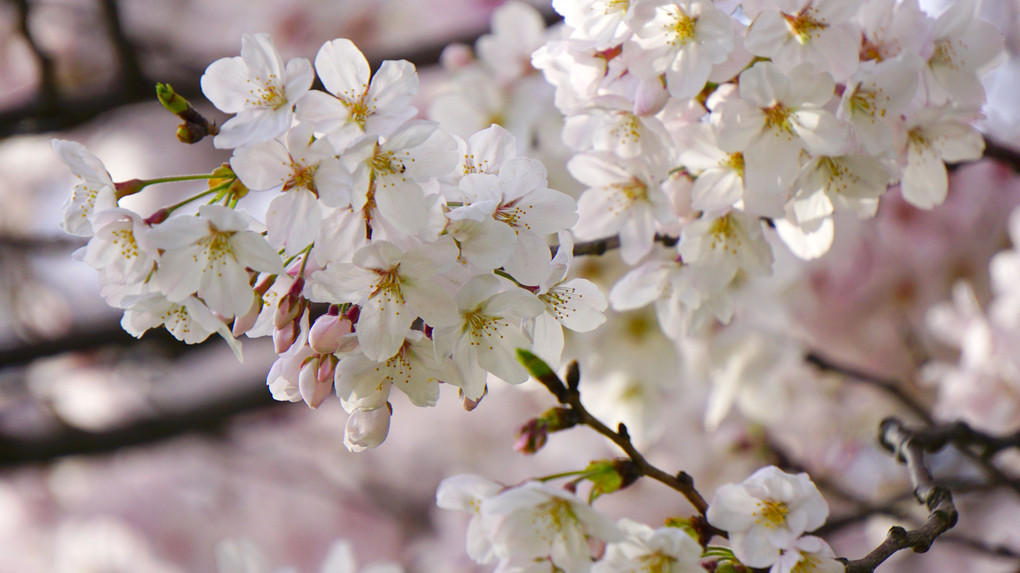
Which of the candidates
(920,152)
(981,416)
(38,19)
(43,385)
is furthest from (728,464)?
(38,19)

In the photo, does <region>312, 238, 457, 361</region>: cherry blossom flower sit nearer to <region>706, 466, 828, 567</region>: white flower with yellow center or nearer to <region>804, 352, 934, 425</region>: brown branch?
<region>706, 466, 828, 567</region>: white flower with yellow center

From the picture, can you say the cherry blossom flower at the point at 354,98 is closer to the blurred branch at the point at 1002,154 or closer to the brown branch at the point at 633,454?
the brown branch at the point at 633,454

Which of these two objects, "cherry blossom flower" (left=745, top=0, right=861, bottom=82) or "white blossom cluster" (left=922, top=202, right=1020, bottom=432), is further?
"white blossom cluster" (left=922, top=202, right=1020, bottom=432)

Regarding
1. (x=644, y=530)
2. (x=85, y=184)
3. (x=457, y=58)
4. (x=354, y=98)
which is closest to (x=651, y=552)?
(x=644, y=530)

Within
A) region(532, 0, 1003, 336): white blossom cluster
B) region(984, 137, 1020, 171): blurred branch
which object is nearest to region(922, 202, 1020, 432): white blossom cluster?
region(984, 137, 1020, 171): blurred branch

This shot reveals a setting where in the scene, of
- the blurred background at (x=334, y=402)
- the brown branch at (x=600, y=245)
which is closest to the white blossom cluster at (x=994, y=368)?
the blurred background at (x=334, y=402)

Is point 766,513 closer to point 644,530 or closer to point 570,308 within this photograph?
point 644,530

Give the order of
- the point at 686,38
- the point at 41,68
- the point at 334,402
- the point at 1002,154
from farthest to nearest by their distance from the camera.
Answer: the point at 334,402, the point at 41,68, the point at 1002,154, the point at 686,38
